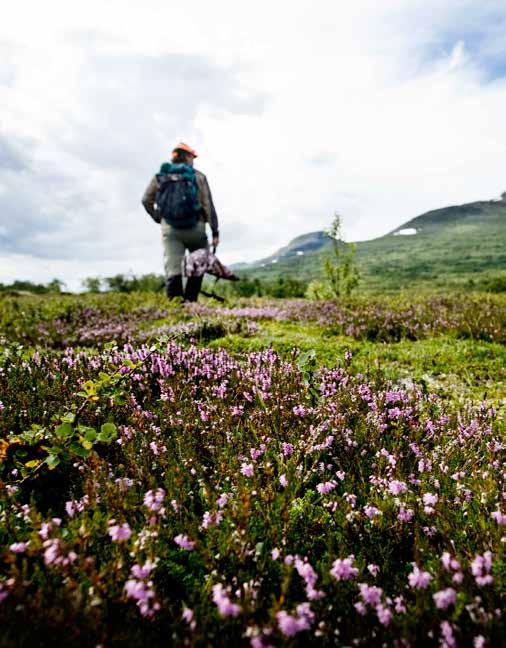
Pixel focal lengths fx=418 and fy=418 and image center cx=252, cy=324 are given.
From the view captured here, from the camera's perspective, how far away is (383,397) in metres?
3.56

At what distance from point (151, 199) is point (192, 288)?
269cm

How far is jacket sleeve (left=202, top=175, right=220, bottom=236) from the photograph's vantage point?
1140 cm

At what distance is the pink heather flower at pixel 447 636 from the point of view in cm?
137

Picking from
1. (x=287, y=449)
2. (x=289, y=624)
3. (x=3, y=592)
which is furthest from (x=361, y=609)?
(x=3, y=592)

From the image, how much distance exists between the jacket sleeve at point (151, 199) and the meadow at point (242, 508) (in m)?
7.91

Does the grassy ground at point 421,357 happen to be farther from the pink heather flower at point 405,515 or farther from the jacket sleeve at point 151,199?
the jacket sleeve at point 151,199

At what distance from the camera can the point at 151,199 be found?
1152cm

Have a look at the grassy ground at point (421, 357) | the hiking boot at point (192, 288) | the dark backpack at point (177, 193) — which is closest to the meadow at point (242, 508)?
the grassy ground at point (421, 357)

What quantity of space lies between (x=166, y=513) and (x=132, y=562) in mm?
291

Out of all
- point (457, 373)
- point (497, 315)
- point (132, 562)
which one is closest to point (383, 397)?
point (132, 562)

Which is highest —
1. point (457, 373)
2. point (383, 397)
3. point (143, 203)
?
point (143, 203)

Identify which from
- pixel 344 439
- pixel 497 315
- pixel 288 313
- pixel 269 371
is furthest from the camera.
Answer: pixel 288 313

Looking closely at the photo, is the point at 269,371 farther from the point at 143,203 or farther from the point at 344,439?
the point at 143,203

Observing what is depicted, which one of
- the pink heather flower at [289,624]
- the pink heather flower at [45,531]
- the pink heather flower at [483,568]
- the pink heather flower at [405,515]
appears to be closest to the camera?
the pink heather flower at [289,624]
